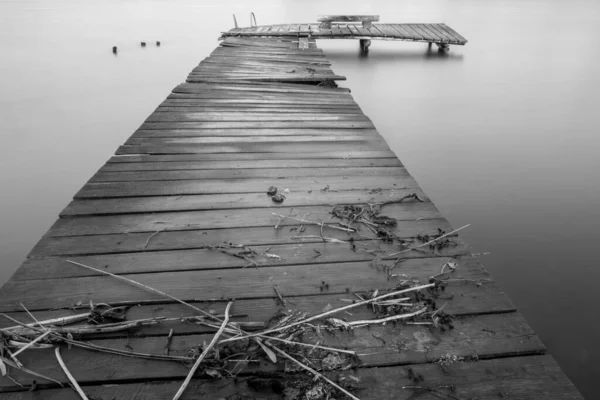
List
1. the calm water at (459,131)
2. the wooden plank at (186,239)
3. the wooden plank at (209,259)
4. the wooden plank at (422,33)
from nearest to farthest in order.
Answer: the wooden plank at (209,259) → the wooden plank at (186,239) → the calm water at (459,131) → the wooden plank at (422,33)

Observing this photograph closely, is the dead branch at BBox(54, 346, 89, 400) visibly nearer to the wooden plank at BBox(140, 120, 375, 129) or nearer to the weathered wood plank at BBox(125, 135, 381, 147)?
the weathered wood plank at BBox(125, 135, 381, 147)

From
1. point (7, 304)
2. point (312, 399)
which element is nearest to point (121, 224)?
point (7, 304)

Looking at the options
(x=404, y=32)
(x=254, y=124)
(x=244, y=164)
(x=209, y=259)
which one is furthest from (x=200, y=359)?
(x=404, y=32)

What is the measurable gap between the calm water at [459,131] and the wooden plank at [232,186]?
59.4 inches

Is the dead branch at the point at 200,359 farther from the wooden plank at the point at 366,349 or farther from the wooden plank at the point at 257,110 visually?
the wooden plank at the point at 257,110

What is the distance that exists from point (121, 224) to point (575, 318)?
3117 millimetres

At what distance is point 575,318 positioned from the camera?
284 centimetres

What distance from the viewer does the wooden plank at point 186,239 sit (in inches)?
76.7

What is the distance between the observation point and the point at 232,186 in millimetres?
2607

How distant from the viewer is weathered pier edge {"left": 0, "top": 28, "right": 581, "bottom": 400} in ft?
4.31

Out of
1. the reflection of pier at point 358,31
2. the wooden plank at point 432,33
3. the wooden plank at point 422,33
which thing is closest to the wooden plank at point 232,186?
the reflection of pier at point 358,31

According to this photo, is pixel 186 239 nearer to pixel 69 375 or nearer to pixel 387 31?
pixel 69 375

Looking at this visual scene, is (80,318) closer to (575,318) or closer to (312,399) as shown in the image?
(312,399)

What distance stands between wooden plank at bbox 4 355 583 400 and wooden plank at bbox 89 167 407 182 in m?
1.58
